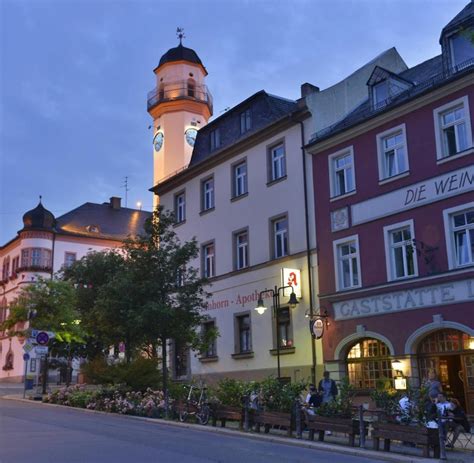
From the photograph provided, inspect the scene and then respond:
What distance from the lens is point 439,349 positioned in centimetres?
2023

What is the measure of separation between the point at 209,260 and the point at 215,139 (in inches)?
242

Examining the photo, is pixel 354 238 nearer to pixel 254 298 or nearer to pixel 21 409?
pixel 254 298

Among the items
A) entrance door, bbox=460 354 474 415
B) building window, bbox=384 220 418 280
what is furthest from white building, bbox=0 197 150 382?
entrance door, bbox=460 354 474 415

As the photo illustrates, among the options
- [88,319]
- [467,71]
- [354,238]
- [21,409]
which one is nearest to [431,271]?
[354,238]

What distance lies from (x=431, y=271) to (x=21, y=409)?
15.2 metres

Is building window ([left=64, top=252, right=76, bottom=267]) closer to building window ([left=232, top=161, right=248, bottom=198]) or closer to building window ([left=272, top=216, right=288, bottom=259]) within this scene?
building window ([left=232, top=161, right=248, bottom=198])

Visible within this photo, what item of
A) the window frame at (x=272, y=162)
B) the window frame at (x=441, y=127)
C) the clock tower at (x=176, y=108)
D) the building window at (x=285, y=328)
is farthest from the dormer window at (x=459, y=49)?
the clock tower at (x=176, y=108)

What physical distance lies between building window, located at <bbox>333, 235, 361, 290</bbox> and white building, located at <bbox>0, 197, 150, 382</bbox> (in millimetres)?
34750

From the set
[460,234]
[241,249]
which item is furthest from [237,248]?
[460,234]

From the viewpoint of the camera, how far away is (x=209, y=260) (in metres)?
31.0

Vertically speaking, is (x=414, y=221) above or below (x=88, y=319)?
above

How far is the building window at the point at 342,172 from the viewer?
78.3ft

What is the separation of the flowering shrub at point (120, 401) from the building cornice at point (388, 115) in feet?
35.4

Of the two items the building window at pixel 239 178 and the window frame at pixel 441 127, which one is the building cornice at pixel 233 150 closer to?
the building window at pixel 239 178
